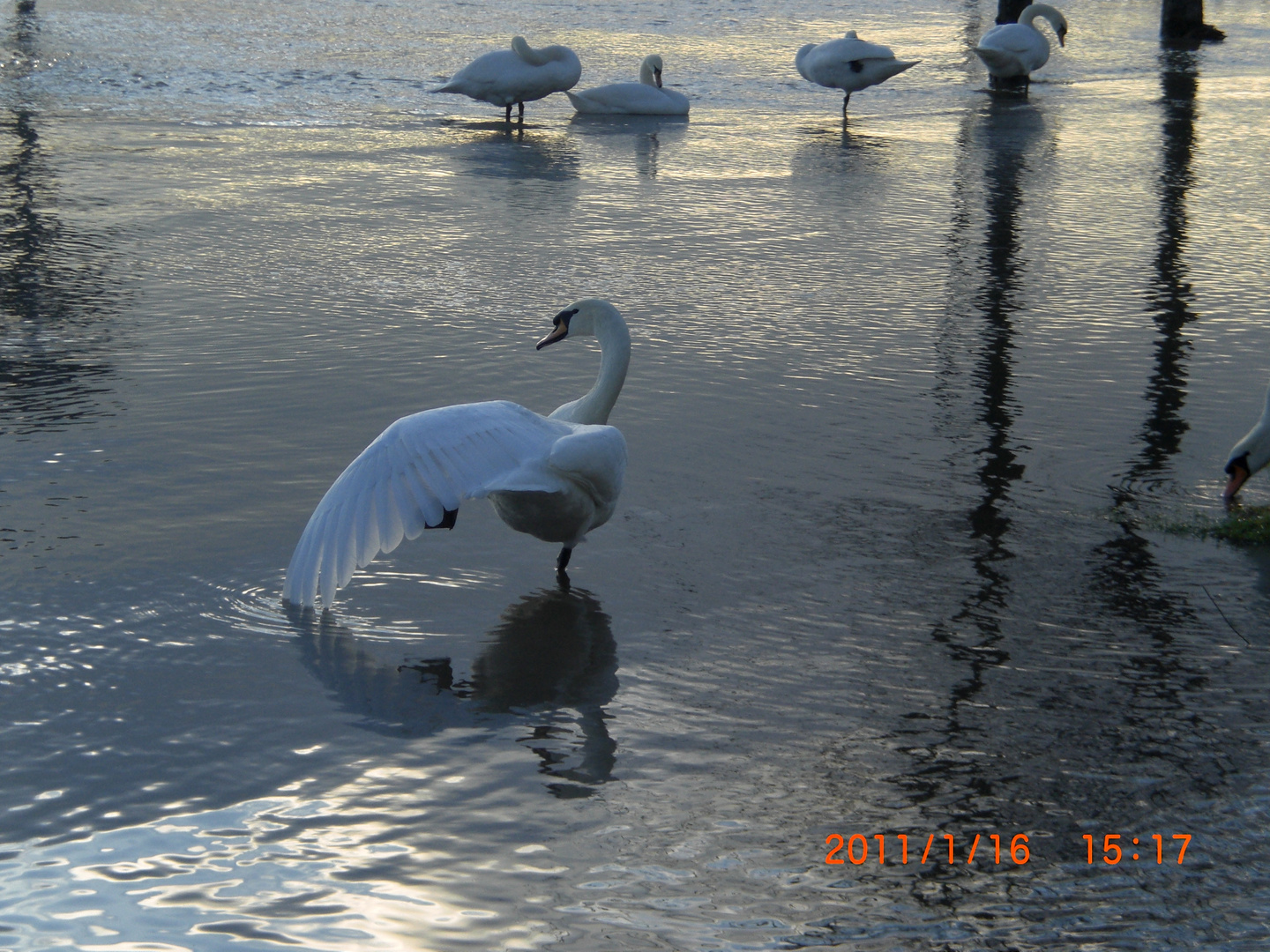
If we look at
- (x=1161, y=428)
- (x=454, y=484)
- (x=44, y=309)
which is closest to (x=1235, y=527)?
(x=1161, y=428)

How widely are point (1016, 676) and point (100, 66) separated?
13919 mm

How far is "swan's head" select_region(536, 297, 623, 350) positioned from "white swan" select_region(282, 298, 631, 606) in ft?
2.84

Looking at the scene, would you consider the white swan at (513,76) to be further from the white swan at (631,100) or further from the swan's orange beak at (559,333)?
the swan's orange beak at (559,333)

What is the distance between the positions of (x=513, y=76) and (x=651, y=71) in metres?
1.71

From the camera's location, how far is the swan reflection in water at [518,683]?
352 centimetres

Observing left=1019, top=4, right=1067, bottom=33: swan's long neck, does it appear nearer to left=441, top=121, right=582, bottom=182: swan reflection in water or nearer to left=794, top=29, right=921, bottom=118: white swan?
left=794, top=29, right=921, bottom=118: white swan

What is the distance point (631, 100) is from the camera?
13578mm

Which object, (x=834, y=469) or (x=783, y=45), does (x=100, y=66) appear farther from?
(x=834, y=469)

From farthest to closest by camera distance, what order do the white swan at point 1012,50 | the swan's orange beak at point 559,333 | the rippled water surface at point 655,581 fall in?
the white swan at point 1012,50 < the swan's orange beak at point 559,333 < the rippled water surface at point 655,581

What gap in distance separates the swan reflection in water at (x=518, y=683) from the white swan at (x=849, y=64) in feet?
34.7

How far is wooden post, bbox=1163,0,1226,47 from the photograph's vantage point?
18.9 m
